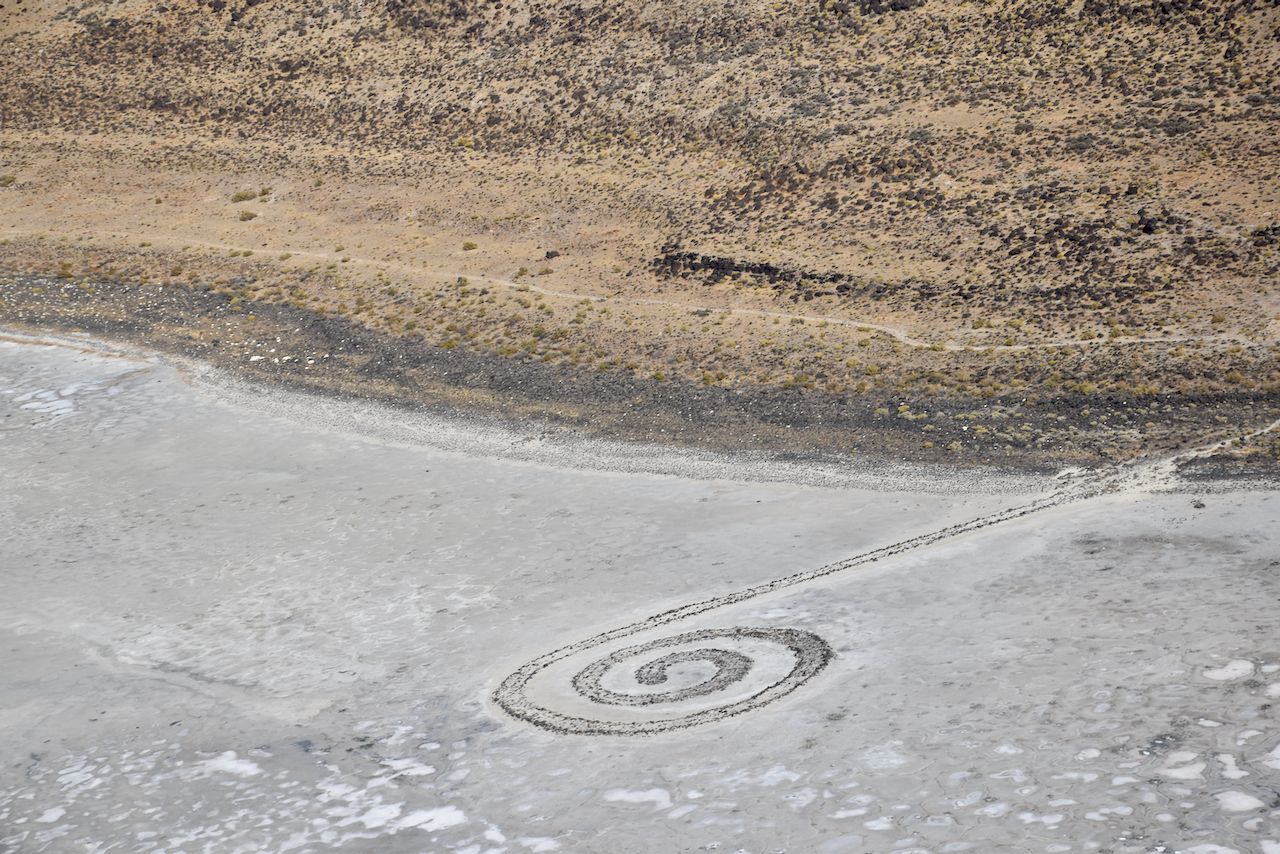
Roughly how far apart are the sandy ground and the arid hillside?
3.68 meters

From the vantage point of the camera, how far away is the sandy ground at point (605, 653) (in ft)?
54.4

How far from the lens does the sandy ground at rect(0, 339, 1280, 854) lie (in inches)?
653

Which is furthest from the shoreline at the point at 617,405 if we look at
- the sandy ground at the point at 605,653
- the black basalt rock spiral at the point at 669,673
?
the black basalt rock spiral at the point at 669,673

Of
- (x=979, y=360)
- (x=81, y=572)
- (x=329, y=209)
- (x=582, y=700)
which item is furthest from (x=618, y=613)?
(x=329, y=209)

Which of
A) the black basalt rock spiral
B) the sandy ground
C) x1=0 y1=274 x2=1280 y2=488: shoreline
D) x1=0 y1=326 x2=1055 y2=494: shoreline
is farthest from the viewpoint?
x1=0 y1=274 x2=1280 y2=488: shoreline

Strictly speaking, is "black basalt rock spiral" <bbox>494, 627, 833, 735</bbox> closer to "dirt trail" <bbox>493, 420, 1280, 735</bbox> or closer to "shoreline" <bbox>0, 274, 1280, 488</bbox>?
"dirt trail" <bbox>493, 420, 1280, 735</bbox>

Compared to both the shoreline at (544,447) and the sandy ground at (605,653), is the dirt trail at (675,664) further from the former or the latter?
the shoreline at (544,447)

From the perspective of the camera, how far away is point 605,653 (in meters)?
21.2

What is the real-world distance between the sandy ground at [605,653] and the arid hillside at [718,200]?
3.68m

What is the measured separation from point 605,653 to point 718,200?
22510 mm

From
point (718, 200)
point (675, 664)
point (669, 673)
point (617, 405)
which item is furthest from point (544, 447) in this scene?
point (718, 200)

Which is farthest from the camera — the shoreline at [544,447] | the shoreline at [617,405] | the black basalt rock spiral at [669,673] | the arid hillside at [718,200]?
the arid hillside at [718,200]

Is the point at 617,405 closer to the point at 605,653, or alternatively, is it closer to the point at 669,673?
the point at 605,653

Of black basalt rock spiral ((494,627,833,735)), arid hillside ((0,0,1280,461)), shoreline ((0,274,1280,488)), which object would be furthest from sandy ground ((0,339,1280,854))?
arid hillside ((0,0,1280,461))
